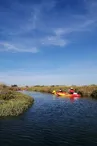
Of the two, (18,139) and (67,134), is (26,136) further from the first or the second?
(67,134)

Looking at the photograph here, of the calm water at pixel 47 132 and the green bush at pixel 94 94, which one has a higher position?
the green bush at pixel 94 94

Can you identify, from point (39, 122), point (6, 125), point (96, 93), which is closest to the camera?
point (6, 125)

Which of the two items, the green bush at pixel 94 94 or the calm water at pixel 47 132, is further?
the green bush at pixel 94 94

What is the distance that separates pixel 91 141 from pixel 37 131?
517cm

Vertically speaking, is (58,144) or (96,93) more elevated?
(96,93)

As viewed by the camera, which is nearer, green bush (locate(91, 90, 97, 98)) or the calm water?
the calm water

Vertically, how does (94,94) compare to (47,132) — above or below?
above

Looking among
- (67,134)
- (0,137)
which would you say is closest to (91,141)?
(67,134)

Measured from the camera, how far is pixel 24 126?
2238 centimetres

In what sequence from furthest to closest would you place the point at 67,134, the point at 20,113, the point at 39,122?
the point at 20,113, the point at 39,122, the point at 67,134

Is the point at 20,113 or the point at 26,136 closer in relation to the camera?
the point at 26,136

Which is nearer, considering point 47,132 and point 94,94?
point 47,132

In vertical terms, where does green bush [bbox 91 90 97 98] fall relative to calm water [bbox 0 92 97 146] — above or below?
above

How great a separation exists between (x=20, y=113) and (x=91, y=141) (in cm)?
1311
